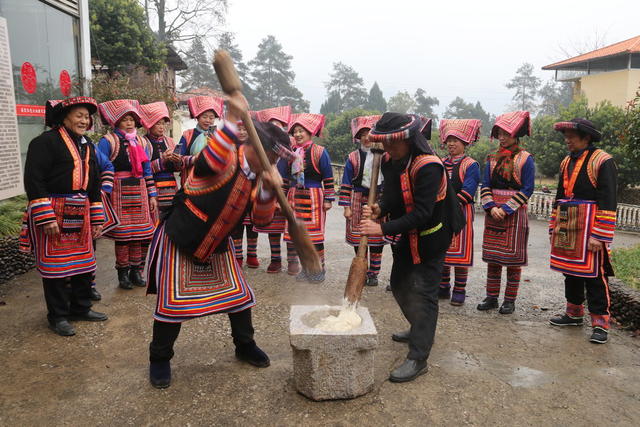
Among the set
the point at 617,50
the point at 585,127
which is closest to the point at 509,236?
the point at 585,127

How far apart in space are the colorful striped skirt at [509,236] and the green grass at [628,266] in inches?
55.2

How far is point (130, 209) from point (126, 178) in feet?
1.14

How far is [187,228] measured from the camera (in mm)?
2990

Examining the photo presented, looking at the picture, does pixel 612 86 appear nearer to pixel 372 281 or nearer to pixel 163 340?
pixel 372 281

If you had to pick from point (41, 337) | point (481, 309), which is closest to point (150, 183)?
point (41, 337)

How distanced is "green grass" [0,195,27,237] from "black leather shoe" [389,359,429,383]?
5.48 metres

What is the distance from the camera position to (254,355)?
140 inches

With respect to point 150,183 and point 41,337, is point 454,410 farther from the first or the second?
point 150,183

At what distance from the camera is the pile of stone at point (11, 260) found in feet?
18.4

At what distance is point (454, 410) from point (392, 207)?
1.46m

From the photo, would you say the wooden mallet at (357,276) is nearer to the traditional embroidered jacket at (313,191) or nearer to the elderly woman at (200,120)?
the traditional embroidered jacket at (313,191)

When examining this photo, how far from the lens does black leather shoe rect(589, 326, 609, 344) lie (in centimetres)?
414

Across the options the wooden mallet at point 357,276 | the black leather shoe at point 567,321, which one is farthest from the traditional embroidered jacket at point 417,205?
the black leather shoe at point 567,321

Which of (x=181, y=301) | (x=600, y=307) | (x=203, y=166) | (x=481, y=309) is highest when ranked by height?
(x=203, y=166)
